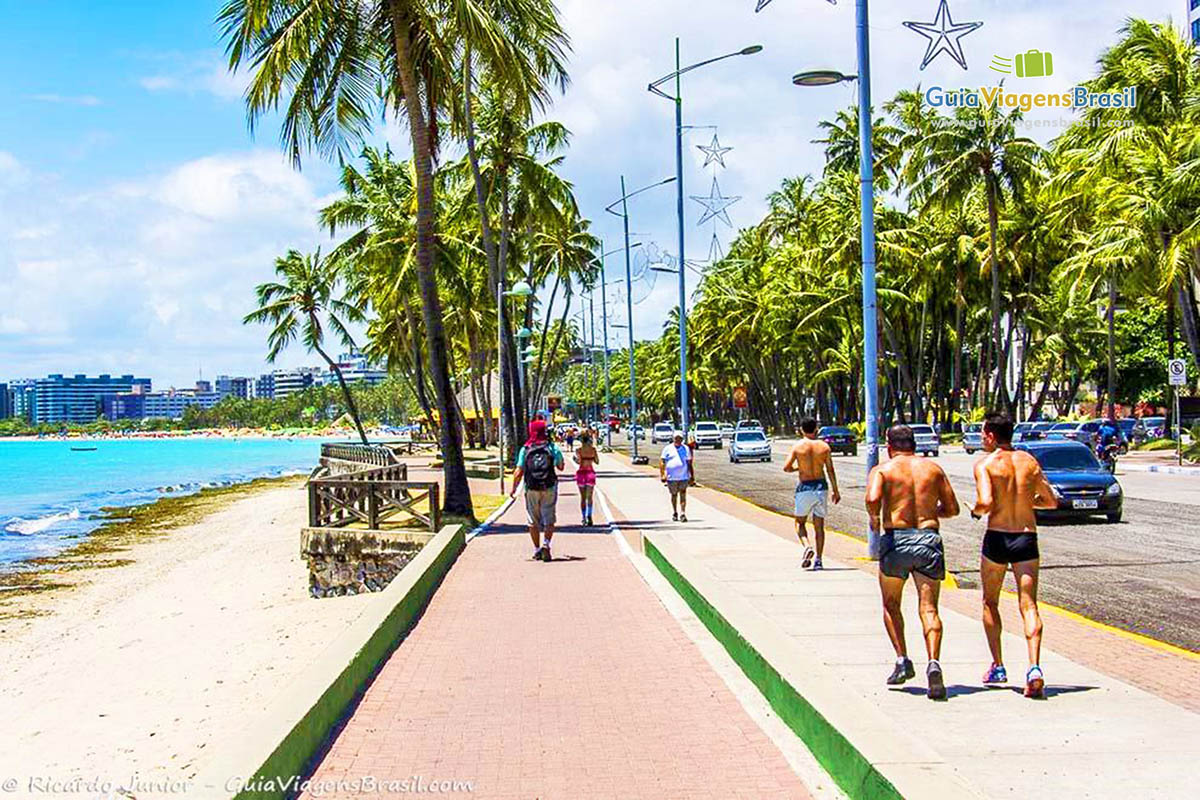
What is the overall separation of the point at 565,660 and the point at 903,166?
5901cm

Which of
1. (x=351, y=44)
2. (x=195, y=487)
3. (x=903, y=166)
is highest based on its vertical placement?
(x=903, y=166)

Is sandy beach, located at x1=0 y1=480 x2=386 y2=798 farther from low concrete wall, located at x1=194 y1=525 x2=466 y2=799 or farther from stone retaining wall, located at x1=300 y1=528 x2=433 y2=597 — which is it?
stone retaining wall, located at x1=300 y1=528 x2=433 y2=597

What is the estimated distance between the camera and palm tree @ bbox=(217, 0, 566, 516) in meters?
20.9

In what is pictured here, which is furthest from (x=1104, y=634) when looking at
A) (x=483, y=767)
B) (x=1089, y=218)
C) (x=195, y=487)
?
(x=195, y=487)

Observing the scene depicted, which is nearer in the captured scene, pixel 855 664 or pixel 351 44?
pixel 855 664

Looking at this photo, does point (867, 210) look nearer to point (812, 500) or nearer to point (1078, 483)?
point (812, 500)

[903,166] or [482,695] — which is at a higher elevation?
[903,166]

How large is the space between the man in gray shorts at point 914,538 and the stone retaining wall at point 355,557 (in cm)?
1288

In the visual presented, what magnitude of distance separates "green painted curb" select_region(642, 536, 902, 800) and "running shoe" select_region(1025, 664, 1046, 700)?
154 centimetres

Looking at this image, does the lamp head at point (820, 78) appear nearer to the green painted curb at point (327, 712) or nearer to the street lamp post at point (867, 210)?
the street lamp post at point (867, 210)

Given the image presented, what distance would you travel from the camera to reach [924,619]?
765cm

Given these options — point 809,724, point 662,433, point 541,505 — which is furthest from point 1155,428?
point 809,724

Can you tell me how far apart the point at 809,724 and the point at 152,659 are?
11366 millimetres

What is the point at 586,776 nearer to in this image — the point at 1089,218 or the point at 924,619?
the point at 924,619
